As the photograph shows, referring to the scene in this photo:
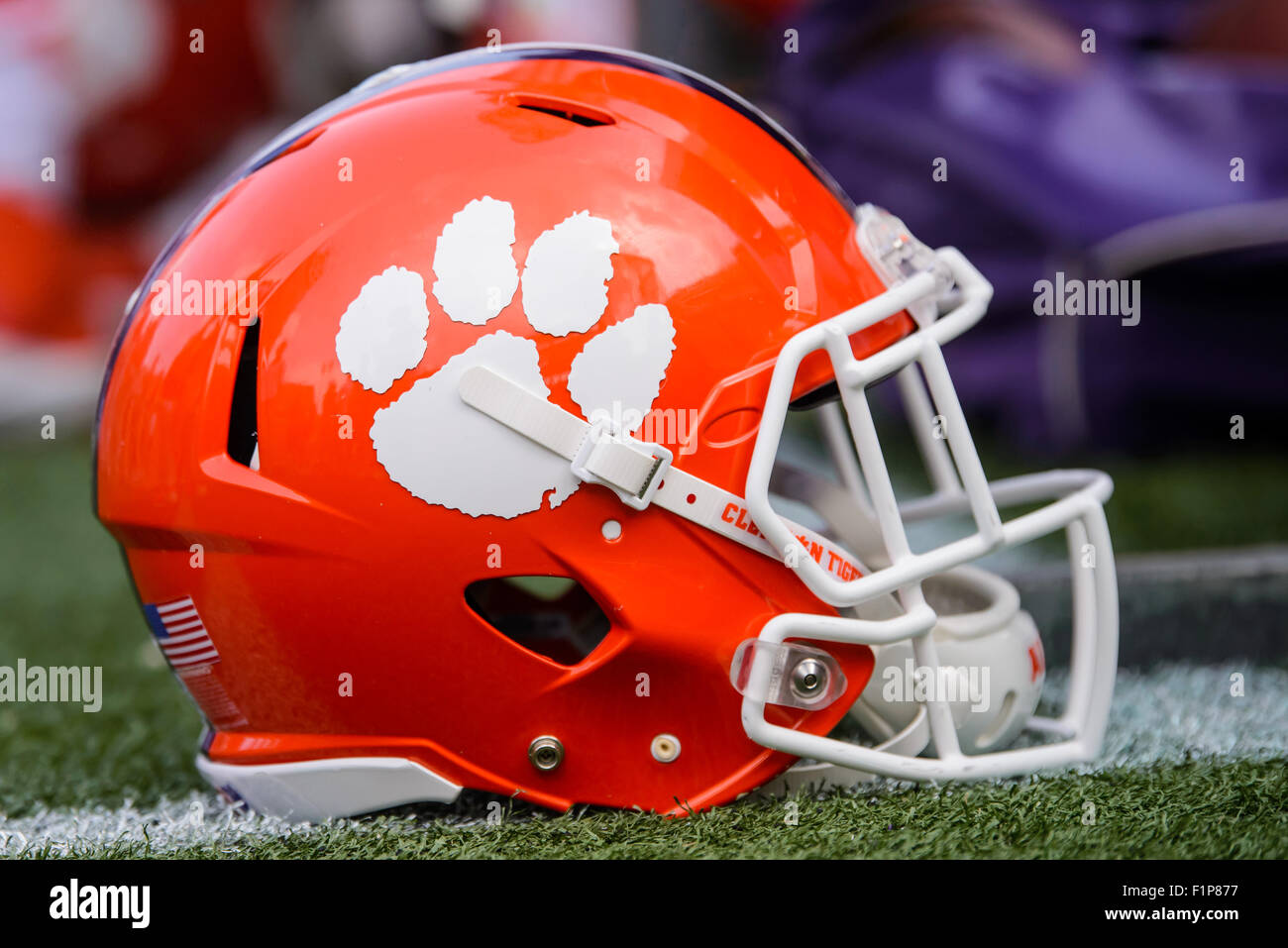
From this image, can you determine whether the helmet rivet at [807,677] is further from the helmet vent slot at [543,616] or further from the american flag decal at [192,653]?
the american flag decal at [192,653]

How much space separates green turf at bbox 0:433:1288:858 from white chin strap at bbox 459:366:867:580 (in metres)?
0.28

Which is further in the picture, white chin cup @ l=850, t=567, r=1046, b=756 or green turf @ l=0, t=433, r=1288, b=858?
white chin cup @ l=850, t=567, r=1046, b=756

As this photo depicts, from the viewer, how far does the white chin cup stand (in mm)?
1530

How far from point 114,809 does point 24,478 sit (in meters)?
2.96

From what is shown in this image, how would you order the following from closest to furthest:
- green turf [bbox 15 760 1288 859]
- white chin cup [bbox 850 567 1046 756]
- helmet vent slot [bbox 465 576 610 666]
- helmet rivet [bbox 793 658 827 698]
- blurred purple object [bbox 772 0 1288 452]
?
green turf [bbox 15 760 1288 859], helmet rivet [bbox 793 658 827 698], white chin cup [bbox 850 567 1046 756], helmet vent slot [bbox 465 576 610 666], blurred purple object [bbox 772 0 1288 452]

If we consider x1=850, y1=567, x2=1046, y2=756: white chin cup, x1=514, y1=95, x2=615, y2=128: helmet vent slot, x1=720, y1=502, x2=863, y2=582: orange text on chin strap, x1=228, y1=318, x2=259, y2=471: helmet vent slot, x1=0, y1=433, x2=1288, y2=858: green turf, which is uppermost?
x1=514, y1=95, x2=615, y2=128: helmet vent slot

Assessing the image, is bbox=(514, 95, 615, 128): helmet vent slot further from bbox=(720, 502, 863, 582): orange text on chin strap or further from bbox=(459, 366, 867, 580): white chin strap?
bbox=(720, 502, 863, 582): orange text on chin strap

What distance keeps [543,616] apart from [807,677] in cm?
42

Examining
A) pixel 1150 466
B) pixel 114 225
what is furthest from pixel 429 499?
pixel 114 225

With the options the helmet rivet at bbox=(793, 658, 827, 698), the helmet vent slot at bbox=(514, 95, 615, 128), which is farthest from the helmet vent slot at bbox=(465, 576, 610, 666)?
the helmet vent slot at bbox=(514, 95, 615, 128)

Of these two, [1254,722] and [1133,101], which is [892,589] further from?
[1133,101]

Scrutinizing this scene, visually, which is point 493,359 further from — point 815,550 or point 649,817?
point 649,817

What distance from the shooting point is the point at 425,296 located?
54.0 inches

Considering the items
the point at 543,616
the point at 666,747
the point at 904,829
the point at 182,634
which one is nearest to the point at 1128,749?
the point at 904,829
